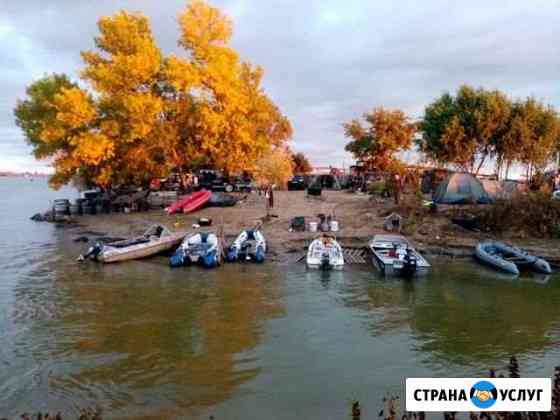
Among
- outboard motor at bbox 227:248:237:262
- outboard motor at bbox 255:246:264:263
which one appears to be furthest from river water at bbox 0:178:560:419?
outboard motor at bbox 227:248:237:262

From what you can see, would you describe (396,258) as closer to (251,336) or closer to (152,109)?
(251,336)

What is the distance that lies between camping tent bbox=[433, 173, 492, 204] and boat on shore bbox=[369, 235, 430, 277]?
7.93m

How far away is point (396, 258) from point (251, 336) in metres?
9.59

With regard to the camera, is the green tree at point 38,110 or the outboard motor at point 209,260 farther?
the green tree at point 38,110

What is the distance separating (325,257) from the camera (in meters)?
20.6

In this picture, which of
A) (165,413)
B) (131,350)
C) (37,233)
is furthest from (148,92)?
(165,413)

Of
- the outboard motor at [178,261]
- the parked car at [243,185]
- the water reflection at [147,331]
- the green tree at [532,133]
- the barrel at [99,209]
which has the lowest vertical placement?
the water reflection at [147,331]

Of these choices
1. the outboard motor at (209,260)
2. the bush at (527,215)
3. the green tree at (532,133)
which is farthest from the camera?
the green tree at (532,133)

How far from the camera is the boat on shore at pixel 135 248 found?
72.3 feet

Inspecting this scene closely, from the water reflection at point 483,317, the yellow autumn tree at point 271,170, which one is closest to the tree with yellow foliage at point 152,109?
the yellow autumn tree at point 271,170

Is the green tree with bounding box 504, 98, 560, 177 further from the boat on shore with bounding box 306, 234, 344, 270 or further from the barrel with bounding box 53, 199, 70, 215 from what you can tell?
the barrel with bounding box 53, 199, 70, 215

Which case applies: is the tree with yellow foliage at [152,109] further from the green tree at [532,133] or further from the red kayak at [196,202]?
Answer: the green tree at [532,133]

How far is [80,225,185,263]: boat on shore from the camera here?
22.0m

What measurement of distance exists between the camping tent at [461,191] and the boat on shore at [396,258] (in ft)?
26.0
